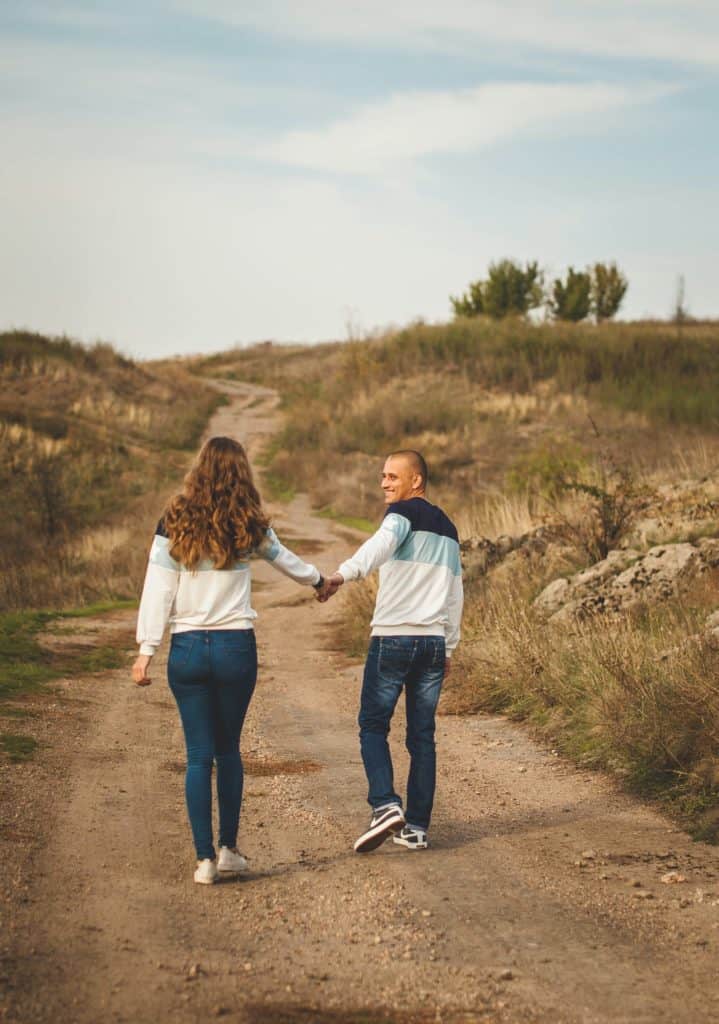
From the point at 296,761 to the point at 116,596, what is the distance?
12.5 m

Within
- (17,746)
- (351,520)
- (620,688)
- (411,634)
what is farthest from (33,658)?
(351,520)

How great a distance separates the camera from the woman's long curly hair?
539 centimetres

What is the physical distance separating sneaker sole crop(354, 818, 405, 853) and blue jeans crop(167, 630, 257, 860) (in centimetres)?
85

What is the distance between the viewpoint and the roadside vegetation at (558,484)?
790cm

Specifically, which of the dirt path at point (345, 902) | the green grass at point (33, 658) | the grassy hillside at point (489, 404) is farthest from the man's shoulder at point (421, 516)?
the grassy hillside at point (489, 404)

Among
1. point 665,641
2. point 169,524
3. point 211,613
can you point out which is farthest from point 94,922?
point 665,641

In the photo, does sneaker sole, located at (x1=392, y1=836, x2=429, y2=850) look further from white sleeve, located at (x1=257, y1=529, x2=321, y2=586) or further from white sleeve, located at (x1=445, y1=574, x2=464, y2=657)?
white sleeve, located at (x1=257, y1=529, x2=321, y2=586)

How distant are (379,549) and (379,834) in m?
1.47

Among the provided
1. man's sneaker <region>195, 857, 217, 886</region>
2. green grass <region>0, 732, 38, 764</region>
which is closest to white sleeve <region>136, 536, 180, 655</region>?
man's sneaker <region>195, 857, 217, 886</region>

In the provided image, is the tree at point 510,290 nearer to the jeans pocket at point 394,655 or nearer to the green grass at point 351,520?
the green grass at point 351,520

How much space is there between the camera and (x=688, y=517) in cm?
1354

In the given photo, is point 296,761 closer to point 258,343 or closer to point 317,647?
point 317,647

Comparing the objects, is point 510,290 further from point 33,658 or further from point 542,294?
point 33,658

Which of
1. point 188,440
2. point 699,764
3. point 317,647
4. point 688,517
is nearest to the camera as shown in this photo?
point 699,764
